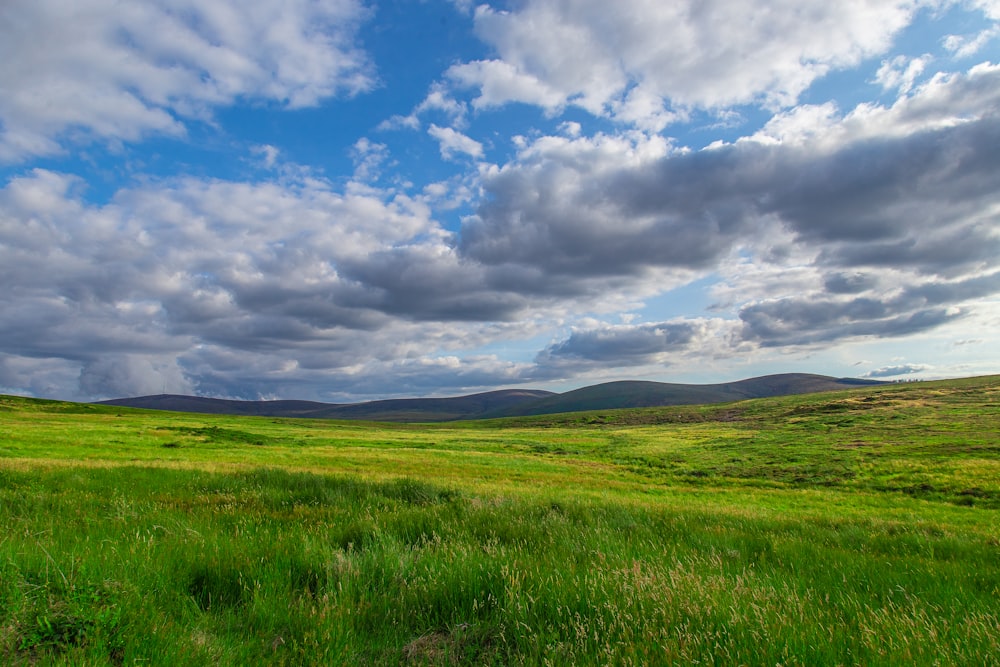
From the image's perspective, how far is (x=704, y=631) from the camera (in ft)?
13.5

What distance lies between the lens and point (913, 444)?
4741 cm

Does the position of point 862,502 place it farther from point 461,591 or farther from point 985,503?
point 461,591

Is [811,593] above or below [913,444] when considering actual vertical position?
above

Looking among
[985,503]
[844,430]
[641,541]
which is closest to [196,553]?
[641,541]

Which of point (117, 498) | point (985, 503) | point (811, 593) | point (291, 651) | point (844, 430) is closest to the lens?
point (291, 651)

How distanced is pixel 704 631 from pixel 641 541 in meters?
3.77

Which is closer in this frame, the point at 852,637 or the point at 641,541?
the point at 852,637

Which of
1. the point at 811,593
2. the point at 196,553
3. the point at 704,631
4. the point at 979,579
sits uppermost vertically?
the point at 196,553

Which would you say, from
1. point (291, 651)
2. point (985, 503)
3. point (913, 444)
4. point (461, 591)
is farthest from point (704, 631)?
point (913, 444)

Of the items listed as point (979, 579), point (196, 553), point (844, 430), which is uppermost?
point (196, 553)

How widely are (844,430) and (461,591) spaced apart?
84.0 meters

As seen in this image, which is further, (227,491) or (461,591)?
(227,491)

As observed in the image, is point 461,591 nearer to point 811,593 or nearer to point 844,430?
point 811,593

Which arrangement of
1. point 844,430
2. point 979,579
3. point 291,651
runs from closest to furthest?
point 291,651 → point 979,579 → point 844,430
